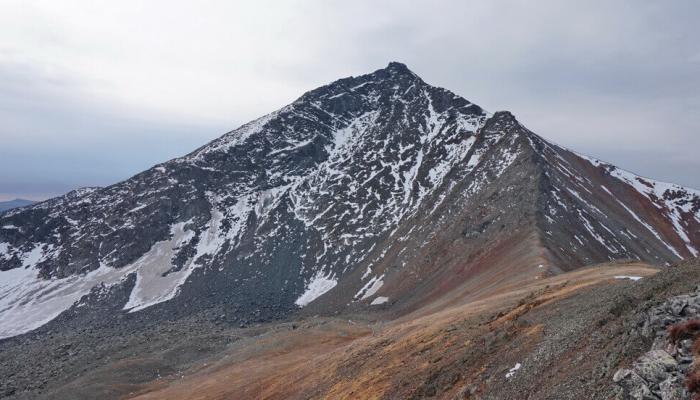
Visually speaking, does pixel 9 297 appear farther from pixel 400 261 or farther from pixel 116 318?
pixel 400 261

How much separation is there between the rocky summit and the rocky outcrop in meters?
44.2

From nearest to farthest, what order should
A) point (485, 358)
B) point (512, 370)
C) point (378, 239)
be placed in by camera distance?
1. point (512, 370)
2. point (485, 358)
3. point (378, 239)

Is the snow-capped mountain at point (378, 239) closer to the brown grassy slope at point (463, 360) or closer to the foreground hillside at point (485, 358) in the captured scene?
the foreground hillside at point (485, 358)

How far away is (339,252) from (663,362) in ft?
484

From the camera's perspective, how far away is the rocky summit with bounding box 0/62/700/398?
9800cm

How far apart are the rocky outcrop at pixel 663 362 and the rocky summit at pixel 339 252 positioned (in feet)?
145

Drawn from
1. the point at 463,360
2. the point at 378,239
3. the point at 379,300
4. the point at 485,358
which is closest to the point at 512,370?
the point at 485,358

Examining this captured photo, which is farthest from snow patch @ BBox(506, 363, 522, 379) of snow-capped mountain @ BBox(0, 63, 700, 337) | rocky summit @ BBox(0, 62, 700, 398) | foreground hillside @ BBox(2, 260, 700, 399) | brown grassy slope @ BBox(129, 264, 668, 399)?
snow-capped mountain @ BBox(0, 63, 700, 337)

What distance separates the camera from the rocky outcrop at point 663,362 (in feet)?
59.9

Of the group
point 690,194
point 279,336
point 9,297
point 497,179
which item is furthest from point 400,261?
point 9,297

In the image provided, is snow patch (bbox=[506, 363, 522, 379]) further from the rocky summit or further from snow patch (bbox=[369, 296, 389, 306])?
snow patch (bbox=[369, 296, 389, 306])

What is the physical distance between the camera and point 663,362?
63.2ft

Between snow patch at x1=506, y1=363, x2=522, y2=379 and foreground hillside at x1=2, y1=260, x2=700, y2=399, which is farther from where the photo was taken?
snow patch at x1=506, y1=363, x2=522, y2=379

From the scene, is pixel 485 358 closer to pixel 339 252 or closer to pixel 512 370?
pixel 512 370
